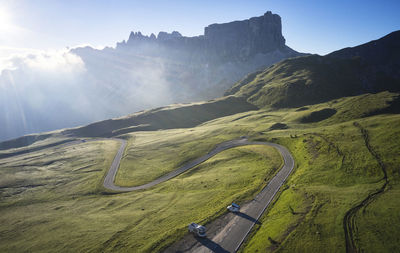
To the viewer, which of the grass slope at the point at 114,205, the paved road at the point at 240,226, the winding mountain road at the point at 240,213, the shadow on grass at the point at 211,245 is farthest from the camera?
the grass slope at the point at 114,205

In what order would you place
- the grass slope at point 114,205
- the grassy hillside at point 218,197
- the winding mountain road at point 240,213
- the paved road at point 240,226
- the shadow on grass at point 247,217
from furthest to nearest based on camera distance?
1. the grass slope at point 114,205
2. the shadow on grass at point 247,217
3. the winding mountain road at point 240,213
4. the paved road at point 240,226
5. the grassy hillside at point 218,197

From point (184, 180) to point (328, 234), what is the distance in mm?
55753

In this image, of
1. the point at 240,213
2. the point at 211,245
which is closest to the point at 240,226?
the point at 240,213

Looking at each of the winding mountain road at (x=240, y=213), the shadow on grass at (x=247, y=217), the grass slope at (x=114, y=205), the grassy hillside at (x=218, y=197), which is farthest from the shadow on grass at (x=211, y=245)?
the shadow on grass at (x=247, y=217)

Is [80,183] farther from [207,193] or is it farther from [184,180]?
[207,193]

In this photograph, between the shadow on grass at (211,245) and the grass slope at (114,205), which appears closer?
the shadow on grass at (211,245)

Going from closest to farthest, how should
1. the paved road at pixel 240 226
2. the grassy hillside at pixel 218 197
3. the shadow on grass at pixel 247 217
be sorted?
the grassy hillside at pixel 218 197 → the paved road at pixel 240 226 → the shadow on grass at pixel 247 217

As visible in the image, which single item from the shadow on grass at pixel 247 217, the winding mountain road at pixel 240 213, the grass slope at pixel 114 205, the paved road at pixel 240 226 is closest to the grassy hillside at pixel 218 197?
the grass slope at pixel 114 205

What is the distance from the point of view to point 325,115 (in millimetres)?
148750

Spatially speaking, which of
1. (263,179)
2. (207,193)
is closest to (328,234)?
(263,179)

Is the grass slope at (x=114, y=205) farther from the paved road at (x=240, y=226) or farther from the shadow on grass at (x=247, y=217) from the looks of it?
the shadow on grass at (x=247, y=217)

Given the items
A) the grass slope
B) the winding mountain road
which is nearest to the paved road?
the winding mountain road

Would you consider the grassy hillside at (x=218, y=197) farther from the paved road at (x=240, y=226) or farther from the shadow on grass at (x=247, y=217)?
the paved road at (x=240, y=226)

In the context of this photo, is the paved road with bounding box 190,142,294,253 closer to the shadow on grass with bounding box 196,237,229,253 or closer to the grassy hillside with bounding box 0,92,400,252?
the shadow on grass with bounding box 196,237,229,253
